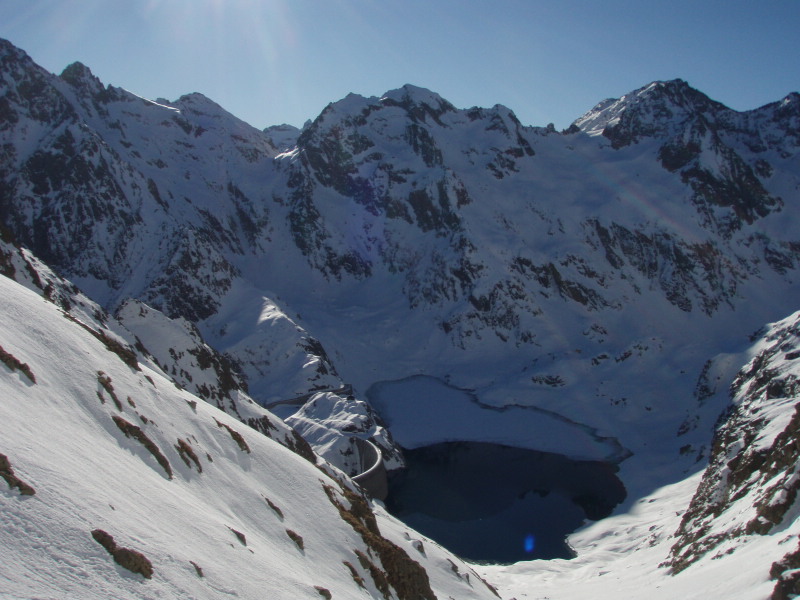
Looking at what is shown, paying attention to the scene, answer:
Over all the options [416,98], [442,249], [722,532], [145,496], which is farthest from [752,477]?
[416,98]

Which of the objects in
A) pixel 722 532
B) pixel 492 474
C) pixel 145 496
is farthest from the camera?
pixel 492 474

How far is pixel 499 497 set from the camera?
87.1 m

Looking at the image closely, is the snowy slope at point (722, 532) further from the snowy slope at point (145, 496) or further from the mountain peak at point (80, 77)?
the mountain peak at point (80, 77)

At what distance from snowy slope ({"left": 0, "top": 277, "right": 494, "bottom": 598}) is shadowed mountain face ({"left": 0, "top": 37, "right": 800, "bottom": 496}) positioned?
60.4 metres

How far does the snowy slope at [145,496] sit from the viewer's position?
12.4 meters

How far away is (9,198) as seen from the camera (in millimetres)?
125562

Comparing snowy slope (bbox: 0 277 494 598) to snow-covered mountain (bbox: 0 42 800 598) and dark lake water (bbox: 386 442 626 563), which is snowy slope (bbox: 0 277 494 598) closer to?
dark lake water (bbox: 386 442 626 563)


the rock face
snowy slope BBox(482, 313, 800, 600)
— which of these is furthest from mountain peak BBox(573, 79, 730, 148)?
the rock face

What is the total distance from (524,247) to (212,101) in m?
102

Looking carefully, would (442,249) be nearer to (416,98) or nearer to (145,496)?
(416,98)

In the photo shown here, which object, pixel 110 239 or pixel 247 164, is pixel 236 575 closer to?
pixel 110 239

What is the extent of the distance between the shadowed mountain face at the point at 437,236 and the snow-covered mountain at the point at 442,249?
0.52m

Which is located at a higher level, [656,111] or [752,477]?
[656,111]

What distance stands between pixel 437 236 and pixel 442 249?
6.18m
